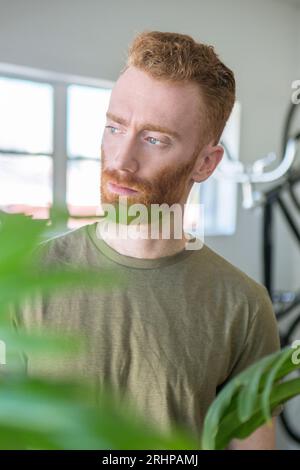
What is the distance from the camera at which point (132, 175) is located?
60cm

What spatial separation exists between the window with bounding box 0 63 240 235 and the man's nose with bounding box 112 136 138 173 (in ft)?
0.31

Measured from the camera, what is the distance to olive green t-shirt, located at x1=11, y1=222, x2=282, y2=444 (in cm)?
59

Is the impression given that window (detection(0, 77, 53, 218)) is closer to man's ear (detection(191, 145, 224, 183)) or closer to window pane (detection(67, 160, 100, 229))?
window pane (detection(67, 160, 100, 229))

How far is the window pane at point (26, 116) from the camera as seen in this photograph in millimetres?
781

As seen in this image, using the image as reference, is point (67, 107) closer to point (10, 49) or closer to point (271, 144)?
point (10, 49)

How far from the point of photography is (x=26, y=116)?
804mm

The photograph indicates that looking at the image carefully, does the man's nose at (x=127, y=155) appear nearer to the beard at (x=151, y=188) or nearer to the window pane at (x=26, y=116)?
the beard at (x=151, y=188)

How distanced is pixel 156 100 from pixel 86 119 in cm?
17

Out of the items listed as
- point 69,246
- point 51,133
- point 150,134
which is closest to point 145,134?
point 150,134

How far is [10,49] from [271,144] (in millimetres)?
597

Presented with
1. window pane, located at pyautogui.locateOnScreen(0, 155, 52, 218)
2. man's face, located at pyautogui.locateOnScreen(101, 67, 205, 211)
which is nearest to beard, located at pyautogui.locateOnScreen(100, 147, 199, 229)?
man's face, located at pyautogui.locateOnScreen(101, 67, 205, 211)

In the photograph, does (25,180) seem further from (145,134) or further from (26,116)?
(145,134)
